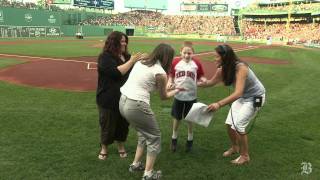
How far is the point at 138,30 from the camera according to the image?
82.6 meters

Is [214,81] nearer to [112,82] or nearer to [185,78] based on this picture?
[185,78]

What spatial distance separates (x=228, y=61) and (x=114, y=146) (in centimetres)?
252

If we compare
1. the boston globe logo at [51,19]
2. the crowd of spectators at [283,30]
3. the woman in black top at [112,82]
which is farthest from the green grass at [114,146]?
the crowd of spectators at [283,30]

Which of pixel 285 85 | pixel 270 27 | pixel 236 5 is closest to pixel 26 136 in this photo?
pixel 285 85

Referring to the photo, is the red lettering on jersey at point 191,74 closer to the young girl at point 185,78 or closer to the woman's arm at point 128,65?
the young girl at point 185,78

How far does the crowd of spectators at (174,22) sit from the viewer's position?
87.9 m

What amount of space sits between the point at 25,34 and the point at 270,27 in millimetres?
49319

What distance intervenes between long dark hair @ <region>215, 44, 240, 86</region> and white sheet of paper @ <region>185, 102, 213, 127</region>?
0.61 metres

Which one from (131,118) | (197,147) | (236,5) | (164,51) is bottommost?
(197,147)

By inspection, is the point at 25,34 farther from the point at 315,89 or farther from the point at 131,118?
the point at 131,118

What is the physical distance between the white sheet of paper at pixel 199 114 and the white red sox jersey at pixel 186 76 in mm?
916

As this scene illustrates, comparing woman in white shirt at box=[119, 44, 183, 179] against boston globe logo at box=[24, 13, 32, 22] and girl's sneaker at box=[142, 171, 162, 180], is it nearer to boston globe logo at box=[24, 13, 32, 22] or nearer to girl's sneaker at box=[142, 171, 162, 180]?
girl's sneaker at box=[142, 171, 162, 180]

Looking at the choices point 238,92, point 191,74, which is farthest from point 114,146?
point 238,92

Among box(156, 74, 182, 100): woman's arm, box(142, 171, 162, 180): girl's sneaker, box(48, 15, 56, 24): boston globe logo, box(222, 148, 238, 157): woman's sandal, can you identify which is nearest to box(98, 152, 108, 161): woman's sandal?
box(142, 171, 162, 180): girl's sneaker
